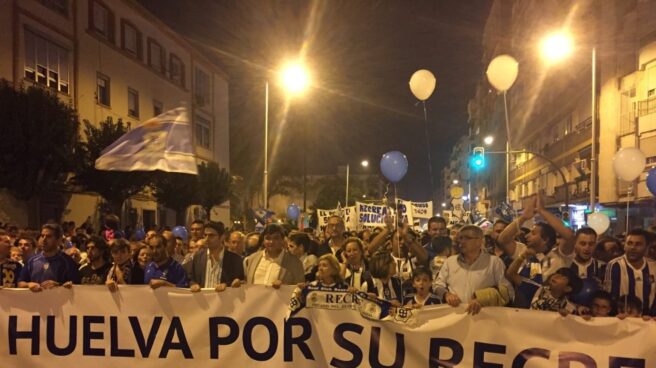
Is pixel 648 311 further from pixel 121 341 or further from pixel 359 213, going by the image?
pixel 359 213

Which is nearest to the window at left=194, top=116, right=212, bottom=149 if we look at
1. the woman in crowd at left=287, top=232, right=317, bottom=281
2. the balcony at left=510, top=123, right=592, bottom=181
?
the balcony at left=510, top=123, right=592, bottom=181

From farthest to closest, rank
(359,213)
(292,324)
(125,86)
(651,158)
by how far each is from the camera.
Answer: (125,86)
(651,158)
(359,213)
(292,324)

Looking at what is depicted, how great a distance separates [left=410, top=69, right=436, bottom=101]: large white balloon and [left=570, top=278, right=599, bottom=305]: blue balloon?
5470 millimetres

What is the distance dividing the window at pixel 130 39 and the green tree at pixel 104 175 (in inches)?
258

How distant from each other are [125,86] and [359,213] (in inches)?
820

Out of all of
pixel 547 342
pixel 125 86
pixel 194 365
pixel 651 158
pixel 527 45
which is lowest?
pixel 194 365

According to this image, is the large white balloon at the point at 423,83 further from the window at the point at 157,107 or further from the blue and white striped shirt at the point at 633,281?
the window at the point at 157,107

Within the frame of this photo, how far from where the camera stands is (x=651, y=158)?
910 inches

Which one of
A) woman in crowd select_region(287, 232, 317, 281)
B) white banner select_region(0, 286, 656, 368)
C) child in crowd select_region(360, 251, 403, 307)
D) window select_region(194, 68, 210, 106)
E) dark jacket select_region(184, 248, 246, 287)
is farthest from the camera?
window select_region(194, 68, 210, 106)

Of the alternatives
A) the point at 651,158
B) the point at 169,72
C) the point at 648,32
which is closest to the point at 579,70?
the point at 648,32

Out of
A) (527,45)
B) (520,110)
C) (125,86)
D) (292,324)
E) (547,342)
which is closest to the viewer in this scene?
(547,342)

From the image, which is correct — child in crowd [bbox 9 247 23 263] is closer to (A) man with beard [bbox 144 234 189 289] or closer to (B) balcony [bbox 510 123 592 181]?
(A) man with beard [bbox 144 234 189 289]

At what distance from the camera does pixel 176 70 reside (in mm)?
36469

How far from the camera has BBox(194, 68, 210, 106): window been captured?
39469mm
